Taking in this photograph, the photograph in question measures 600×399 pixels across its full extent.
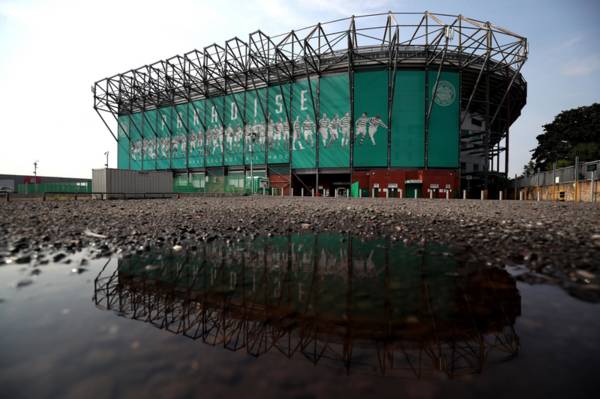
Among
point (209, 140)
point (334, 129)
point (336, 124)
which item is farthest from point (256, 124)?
point (336, 124)

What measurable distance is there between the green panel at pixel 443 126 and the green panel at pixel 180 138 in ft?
127

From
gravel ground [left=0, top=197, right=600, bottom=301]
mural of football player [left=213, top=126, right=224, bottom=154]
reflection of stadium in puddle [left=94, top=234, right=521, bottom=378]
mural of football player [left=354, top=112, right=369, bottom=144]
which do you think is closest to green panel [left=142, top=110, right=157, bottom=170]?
mural of football player [left=213, top=126, right=224, bottom=154]

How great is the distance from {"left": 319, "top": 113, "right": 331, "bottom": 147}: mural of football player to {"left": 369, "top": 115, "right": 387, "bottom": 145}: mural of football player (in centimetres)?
536

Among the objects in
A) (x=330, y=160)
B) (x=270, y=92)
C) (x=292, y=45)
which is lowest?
(x=330, y=160)

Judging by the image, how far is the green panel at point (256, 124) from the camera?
40219 millimetres

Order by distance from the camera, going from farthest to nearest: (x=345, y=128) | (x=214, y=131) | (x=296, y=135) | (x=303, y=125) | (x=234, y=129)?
(x=214, y=131), (x=234, y=129), (x=296, y=135), (x=303, y=125), (x=345, y=128)

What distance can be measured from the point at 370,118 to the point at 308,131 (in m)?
8.14

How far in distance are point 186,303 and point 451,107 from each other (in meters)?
37.3

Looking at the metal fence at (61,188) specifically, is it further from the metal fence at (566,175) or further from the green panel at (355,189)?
the metal fence at (566,175)

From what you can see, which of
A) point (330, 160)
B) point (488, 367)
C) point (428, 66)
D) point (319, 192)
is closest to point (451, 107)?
point (428, 66)

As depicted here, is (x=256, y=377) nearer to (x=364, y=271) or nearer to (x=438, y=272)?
A: (x=364, y=271)

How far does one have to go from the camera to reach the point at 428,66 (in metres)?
32.3

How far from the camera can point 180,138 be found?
4944 centimetres

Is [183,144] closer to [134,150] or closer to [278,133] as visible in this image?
[134,150]
